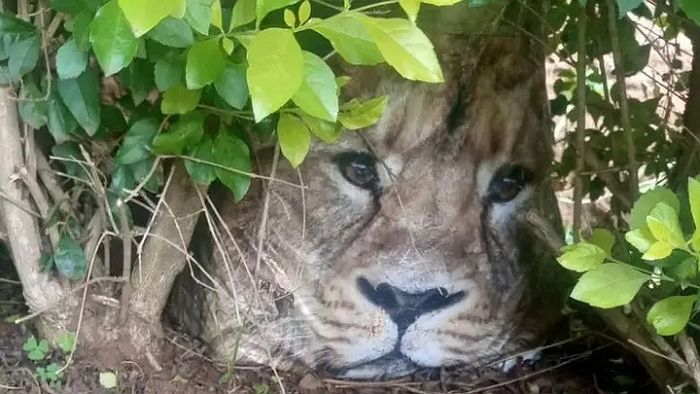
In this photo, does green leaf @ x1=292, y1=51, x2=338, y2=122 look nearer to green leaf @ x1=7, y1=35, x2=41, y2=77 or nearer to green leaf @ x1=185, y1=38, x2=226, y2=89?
green leaf @ x1=185, y1=38, x2=226, y2=89

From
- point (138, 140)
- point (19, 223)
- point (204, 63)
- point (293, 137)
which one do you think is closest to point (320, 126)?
point (293, 137)

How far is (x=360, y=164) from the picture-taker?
5.05 ft

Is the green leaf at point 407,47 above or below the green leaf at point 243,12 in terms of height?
above

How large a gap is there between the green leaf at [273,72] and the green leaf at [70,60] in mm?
380

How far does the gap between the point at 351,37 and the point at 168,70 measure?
0.33m

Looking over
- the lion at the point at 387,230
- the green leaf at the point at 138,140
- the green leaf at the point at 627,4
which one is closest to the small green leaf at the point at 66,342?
the lion at the point at 387,230

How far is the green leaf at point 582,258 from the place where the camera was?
120 centimetres

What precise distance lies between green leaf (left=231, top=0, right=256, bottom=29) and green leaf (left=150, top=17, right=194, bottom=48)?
5 cm

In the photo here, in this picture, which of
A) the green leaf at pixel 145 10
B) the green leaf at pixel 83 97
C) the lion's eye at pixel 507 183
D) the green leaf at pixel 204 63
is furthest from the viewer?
the lion's eye at pixel 507 183

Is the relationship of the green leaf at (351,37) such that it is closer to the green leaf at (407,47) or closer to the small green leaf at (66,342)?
the green leaf at (407,47)

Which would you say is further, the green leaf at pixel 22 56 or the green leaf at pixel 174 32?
the green leaf at pixel 22 56

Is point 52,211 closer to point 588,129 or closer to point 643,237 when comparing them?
point 643,237

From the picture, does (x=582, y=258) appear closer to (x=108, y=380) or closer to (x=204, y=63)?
(x=204, y=63)

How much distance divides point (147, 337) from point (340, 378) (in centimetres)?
30
